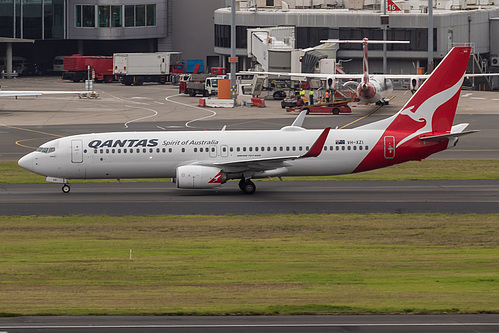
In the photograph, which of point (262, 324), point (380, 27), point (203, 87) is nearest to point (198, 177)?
point (262, 324)

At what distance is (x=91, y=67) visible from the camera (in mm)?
124812

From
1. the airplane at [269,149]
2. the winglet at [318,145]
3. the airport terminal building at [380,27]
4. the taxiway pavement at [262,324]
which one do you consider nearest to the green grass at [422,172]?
the airplane at [269,149]

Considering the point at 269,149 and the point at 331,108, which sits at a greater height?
the point at 331,108

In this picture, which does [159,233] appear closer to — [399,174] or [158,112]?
[399,174]

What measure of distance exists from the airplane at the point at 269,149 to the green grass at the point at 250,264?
21.0ft

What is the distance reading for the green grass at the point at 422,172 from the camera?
163 feet

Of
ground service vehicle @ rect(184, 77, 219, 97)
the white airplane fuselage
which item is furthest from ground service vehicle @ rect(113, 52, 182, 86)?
the white airplane fuselage

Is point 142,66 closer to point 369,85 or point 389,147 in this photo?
point 369,85

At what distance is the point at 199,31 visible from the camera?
139375mm

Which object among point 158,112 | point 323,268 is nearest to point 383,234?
point 323,268

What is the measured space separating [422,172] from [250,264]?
85.2 ft

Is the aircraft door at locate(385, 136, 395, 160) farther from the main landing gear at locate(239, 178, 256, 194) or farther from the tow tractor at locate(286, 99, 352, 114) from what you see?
the tow tractor at locate(286, 99, 352, 114)

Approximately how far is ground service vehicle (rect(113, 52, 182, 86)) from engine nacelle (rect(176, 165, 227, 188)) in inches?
3172

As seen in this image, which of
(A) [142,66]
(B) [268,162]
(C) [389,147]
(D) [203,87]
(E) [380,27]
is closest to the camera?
(B) [268,162]
